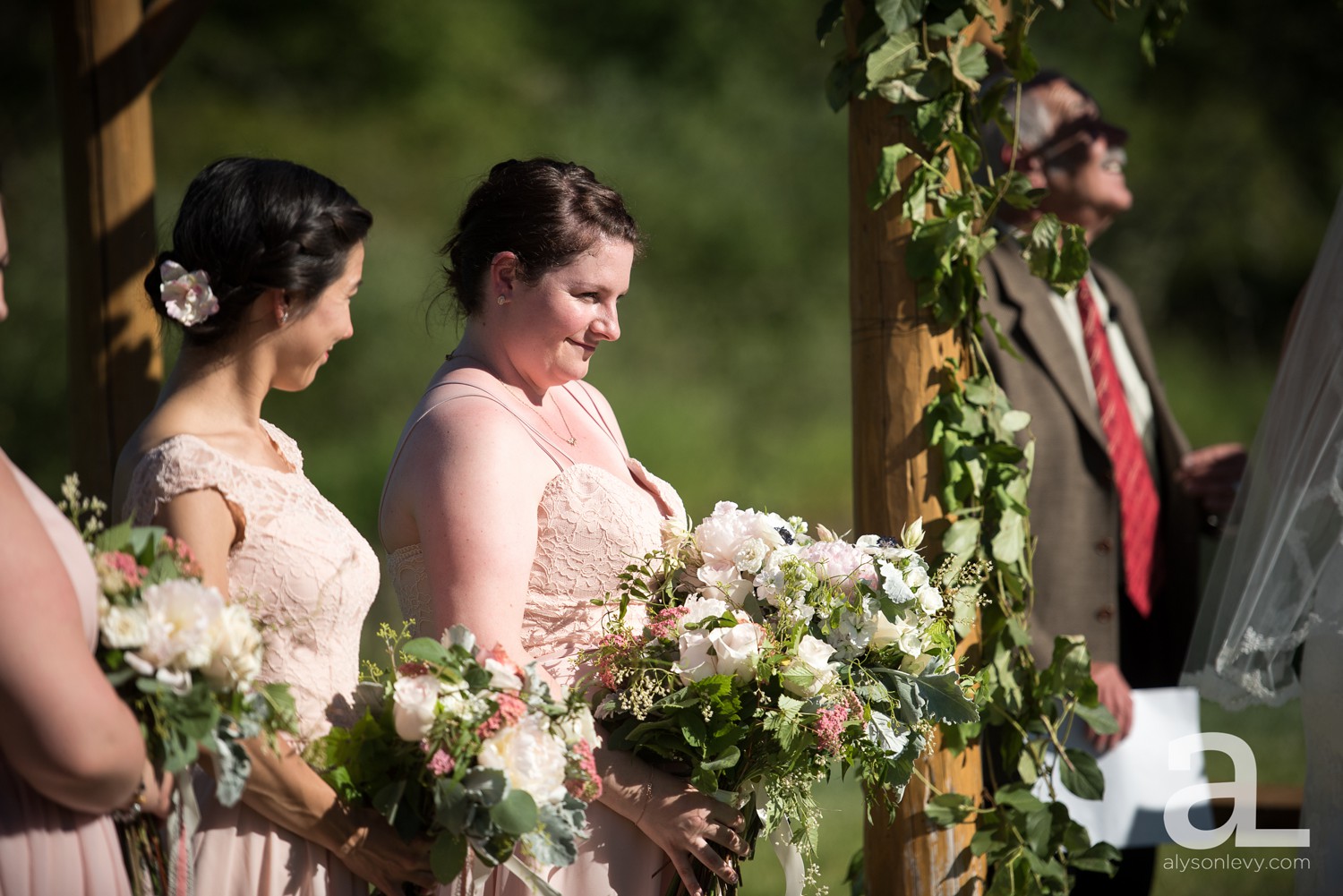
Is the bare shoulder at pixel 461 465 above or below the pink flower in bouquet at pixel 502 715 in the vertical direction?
above

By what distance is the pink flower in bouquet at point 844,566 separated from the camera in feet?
7.67

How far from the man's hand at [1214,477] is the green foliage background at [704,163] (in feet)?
26.9

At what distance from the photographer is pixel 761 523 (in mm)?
2416

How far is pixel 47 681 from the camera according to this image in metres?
1.57

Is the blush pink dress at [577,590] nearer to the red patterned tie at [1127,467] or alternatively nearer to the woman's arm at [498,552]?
the woman's arm at [498,552]

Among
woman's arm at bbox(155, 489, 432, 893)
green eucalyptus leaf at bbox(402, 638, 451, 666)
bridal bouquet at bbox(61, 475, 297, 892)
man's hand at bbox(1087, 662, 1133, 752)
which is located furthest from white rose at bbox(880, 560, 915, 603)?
man's hand at bbox(1087, 662, 1133, 752)

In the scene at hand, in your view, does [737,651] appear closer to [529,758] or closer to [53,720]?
[529,758]

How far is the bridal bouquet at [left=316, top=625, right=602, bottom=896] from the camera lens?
1.92 metres

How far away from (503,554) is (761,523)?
0.50 metres

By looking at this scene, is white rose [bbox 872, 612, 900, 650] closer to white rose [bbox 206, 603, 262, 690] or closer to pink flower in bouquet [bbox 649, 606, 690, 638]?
pink flower in bouquet [bbox 649, 606, 690, 638]

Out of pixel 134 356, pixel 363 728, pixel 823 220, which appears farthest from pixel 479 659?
pixel 823 220

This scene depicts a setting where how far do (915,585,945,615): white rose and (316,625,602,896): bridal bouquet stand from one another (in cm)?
68

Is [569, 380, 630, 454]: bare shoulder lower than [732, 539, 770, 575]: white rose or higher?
higher

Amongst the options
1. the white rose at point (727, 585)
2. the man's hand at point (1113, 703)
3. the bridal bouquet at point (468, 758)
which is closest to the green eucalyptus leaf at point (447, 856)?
the bridal bouquet at point (468, 758)
